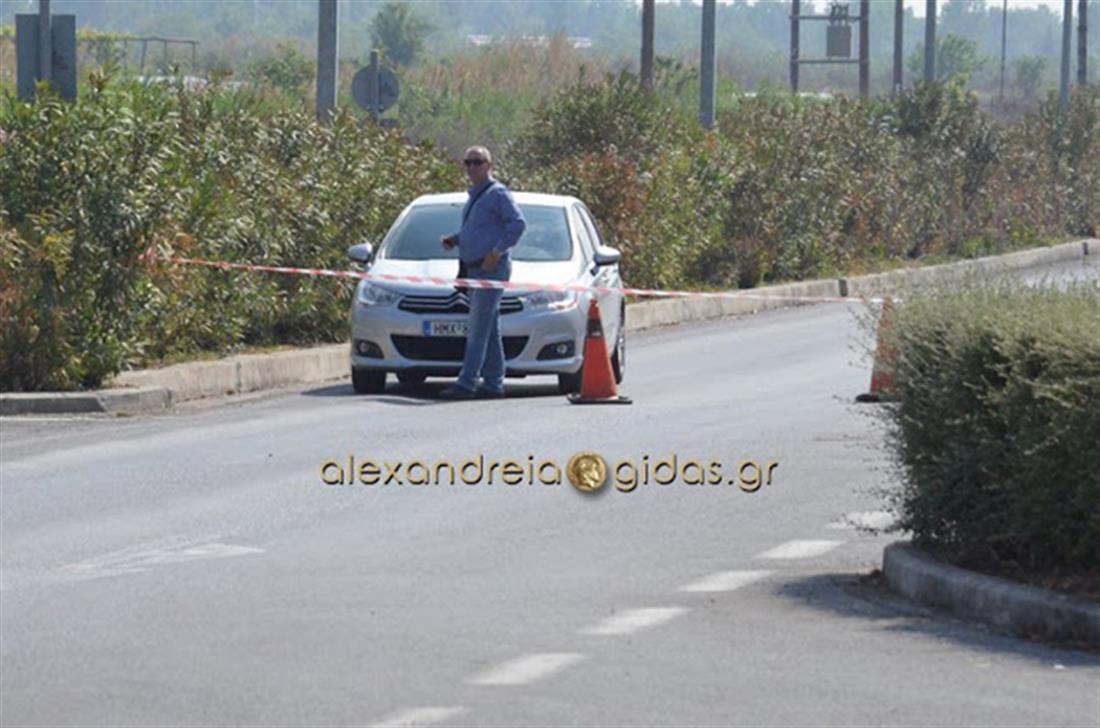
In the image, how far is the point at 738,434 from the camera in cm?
1759

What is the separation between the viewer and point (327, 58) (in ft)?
92.2

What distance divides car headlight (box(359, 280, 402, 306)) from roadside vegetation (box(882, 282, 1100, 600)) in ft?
29.6

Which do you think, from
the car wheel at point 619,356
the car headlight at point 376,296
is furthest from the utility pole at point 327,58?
the car headlight at point 376,296

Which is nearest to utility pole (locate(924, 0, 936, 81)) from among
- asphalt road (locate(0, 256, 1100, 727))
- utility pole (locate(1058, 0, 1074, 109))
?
utility pole (locate(1058, 0, 1074, 109))

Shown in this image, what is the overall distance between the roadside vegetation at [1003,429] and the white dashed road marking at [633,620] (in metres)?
1.30

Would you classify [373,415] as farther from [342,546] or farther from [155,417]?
[342,546]

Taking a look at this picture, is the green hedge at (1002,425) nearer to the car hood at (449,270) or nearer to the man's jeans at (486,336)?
the man's jeans at (486,336)

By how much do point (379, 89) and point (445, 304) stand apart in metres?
9.97

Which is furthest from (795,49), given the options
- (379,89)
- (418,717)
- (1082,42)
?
(418,717)

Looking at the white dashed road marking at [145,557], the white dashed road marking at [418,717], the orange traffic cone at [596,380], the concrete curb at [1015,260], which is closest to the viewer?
the white dashed road marking at [418,717]

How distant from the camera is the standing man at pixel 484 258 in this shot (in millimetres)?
19984

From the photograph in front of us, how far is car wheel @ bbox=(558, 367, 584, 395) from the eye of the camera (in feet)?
68.3

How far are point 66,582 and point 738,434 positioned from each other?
22.6 ft

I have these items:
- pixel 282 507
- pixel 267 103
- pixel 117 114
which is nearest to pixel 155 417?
pixel 117 114
